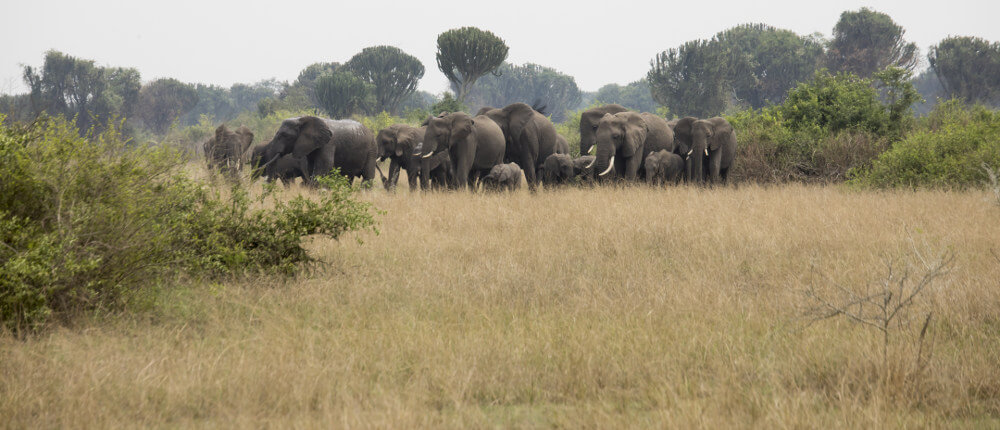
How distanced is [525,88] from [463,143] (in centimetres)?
9393

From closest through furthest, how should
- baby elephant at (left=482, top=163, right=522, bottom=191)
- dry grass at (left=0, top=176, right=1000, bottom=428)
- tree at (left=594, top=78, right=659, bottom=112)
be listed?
dry grass at (left=0, top=176, right=1000, bottom=428) < baby elephant at (left=482, top=163, right=522, bottom=191) < tree at (left=594, top=78, right=659, bottom=112)

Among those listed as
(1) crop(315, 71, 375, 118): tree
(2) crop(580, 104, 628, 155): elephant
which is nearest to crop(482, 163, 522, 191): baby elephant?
(2) crop(580, 104, 628, 155): elephant

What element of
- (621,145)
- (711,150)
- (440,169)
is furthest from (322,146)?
(711,150)

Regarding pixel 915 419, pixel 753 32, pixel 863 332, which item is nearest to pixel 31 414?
pixel 915 419

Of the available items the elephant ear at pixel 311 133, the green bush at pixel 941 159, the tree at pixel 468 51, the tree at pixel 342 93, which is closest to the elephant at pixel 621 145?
the green bush at pixel 941 159

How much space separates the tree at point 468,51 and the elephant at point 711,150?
3013 cm

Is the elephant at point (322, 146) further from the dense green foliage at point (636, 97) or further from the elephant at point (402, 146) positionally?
the dense green foliage at point (636, 97)

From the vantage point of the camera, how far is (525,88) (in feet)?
355

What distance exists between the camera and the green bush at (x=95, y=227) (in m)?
4.82

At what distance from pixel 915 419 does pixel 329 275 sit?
16.1 feet

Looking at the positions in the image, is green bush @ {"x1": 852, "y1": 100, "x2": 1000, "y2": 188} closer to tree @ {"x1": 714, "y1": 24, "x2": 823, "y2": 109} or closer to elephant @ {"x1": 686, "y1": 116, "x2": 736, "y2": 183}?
elephant @ {"x1": 686, "y1": 116, "x2": 736, "y2": 183}

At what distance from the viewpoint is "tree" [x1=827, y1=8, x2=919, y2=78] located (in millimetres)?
65500

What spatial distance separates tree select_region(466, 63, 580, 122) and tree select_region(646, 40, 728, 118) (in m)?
44.2

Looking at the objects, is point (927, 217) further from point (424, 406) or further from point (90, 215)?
point (90, 215)
